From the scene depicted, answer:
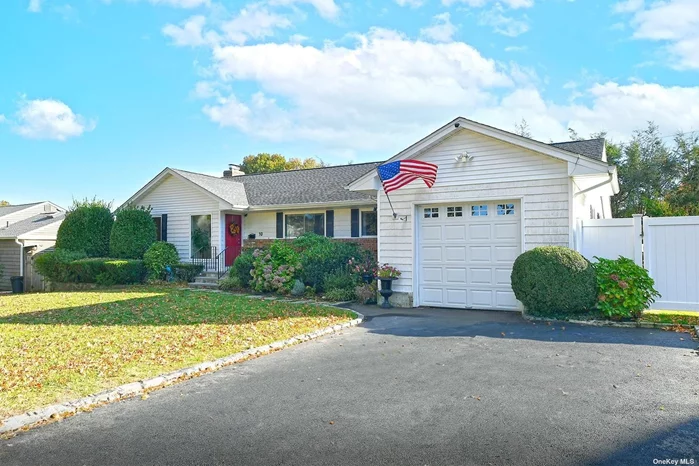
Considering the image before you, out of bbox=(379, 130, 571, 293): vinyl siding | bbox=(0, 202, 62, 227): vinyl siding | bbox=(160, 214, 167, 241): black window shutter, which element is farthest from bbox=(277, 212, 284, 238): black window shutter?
bbox=(0, 202, 62, 227): vinyl siding

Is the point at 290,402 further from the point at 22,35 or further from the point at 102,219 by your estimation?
the point at 102,219

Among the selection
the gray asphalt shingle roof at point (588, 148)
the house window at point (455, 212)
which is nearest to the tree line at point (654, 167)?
the gray asphalt shingle roof at point (588, 148)

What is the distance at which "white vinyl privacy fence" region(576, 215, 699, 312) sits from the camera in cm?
909

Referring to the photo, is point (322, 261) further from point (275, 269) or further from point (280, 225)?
point (280, 225)

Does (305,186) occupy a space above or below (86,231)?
above

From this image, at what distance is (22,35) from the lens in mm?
11953

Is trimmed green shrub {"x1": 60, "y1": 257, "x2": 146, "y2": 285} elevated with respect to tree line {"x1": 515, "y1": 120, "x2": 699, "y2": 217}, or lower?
lower

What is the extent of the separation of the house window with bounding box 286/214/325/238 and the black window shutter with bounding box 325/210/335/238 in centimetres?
21

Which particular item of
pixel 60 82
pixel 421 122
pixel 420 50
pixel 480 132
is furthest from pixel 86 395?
pixel 421 122

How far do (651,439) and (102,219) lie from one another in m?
22.2

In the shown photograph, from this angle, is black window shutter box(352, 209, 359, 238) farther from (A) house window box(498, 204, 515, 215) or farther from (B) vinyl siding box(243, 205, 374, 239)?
(A) house window box(498, 204, 515, 215)

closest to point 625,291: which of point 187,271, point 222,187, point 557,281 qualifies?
point 557,281

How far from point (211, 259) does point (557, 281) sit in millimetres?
14262

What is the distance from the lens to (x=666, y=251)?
30.6ft
